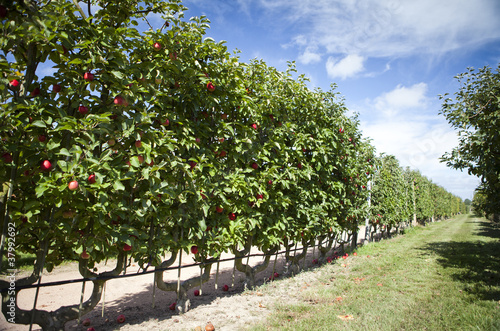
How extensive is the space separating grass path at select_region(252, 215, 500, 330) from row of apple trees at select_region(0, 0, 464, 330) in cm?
118

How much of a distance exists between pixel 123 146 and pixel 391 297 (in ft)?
14.8

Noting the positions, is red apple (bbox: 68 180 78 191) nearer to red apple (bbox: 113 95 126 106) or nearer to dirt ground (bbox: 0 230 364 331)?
red apple (bbox: 113 95 126 106)

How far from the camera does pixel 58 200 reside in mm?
2279

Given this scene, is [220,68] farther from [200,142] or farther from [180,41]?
[200,142]

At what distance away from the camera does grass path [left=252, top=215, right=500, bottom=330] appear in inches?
128

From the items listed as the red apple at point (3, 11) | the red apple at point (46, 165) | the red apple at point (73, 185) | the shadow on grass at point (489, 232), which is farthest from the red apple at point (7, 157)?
the shadow on grass at point (489, 232)

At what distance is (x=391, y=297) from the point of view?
4250mm

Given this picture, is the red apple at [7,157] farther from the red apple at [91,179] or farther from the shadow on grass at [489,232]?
the shadow on grass at [489,232]

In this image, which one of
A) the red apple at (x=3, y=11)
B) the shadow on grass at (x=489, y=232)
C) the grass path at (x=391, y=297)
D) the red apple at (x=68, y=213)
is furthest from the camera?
the shadow on grass at (x=489, y=232)

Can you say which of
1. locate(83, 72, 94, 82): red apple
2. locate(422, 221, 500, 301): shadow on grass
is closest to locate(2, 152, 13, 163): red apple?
locate(83, 72, 94, 82): red apple

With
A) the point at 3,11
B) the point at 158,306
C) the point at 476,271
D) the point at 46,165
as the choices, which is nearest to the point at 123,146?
the point at 46,165

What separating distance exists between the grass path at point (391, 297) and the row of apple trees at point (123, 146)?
1.18 meters

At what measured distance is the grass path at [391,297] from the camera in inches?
128

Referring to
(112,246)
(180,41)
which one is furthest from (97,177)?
(180,41)
